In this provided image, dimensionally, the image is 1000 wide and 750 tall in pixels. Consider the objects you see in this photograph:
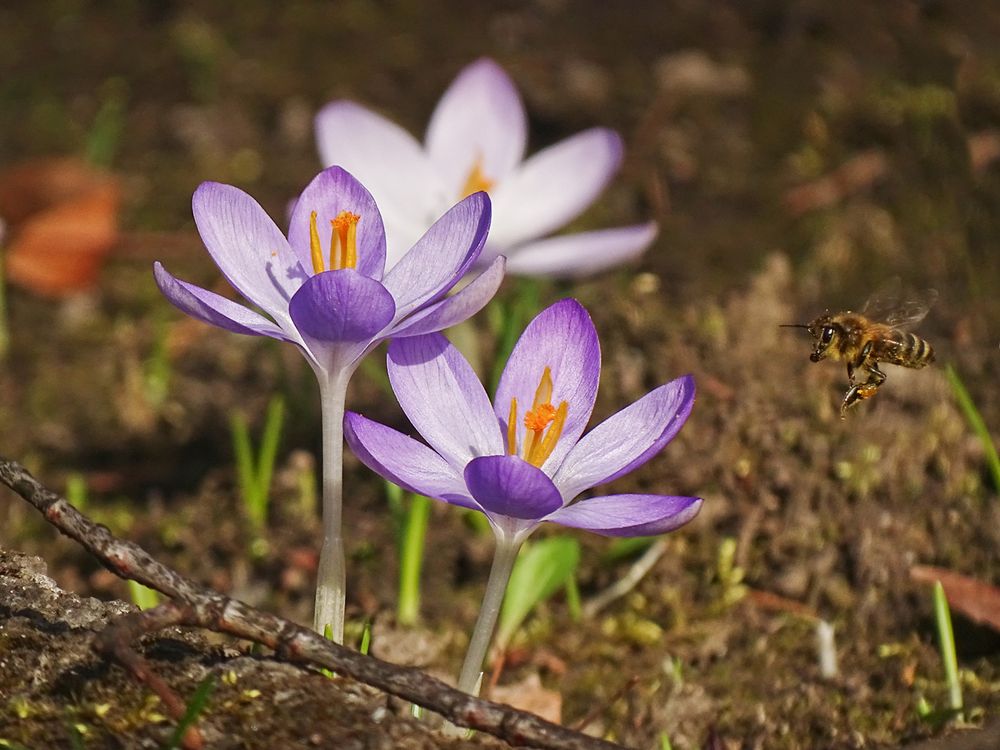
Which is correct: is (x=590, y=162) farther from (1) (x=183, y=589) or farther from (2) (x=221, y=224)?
(1) (x=183, y=589)

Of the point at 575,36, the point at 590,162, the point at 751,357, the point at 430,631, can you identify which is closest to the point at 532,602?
the point at 430,631

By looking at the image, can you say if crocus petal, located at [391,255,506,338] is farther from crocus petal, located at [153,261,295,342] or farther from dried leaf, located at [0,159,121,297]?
dried leaf, located at [0,159,121,297]

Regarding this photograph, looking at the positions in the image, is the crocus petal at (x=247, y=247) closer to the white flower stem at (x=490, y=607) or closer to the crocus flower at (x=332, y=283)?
the crocus flower at (x=332, y=283)

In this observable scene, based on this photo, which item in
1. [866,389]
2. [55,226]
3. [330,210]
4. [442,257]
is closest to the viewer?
[442,257]

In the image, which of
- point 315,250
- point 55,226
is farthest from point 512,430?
point 55,226

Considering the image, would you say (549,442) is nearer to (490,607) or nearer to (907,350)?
(490,607)

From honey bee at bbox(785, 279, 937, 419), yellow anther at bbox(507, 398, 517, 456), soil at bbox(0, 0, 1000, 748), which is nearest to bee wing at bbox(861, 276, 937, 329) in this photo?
honey bee at bbox(785, 279, 937, 419)
